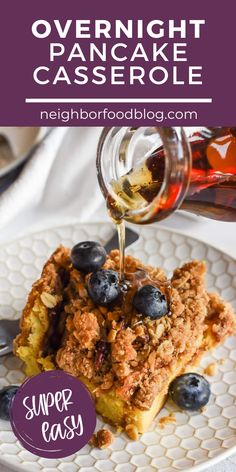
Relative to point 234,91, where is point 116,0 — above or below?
above

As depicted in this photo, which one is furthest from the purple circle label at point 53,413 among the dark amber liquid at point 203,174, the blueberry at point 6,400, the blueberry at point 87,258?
the dark amber liquid at point 203,174

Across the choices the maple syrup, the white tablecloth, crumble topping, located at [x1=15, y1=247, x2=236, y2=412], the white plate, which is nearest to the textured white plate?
crumble topping, located at [x1=15, y1=247, x2=236, y2=412]

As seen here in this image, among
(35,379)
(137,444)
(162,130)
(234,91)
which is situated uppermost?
(234,91)

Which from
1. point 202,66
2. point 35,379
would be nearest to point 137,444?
point 35,379

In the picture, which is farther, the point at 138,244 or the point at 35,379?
the point at 138,244

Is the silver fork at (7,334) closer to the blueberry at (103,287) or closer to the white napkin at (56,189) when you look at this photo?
the blueberry at (103,287)

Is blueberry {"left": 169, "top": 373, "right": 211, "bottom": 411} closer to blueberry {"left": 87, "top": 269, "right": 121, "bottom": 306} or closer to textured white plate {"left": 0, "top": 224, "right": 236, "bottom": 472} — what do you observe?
textured white plate {"left": 0, "top": 224, "right": 236, "bottom": 472}

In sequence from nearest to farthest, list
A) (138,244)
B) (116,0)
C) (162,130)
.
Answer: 1. (162,130)
2. (116,0)
3. (138,244)

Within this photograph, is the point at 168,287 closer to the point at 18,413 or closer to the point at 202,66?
the point at 18,413
